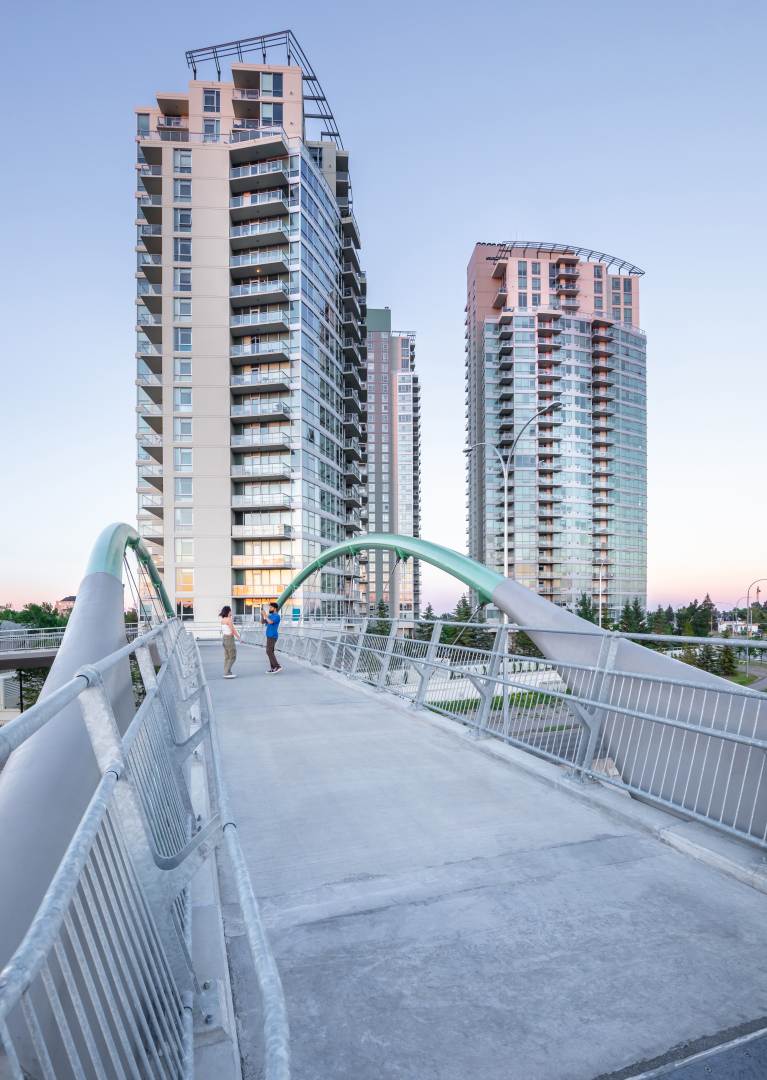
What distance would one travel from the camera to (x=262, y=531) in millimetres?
61781

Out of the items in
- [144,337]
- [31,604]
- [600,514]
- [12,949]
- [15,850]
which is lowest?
[31,604]

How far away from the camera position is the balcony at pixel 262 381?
207 ft

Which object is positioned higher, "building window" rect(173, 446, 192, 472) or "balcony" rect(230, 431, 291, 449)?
"balcony" rect(230, 431, 291, 449)

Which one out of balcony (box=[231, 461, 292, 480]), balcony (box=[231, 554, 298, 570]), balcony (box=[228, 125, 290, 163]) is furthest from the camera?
balcony (box=[228, 125, 290, 163])

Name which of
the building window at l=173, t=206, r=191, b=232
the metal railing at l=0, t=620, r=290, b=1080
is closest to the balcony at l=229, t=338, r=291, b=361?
the building window at l=173, t=206, r=191, b=232

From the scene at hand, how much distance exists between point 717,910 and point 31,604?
324 ft

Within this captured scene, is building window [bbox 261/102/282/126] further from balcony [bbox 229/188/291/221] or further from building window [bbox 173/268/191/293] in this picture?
building window [bbox 173/268/191/293]

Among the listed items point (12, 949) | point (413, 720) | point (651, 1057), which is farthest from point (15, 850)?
point (413, 720)

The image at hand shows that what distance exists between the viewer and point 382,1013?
3.07 m

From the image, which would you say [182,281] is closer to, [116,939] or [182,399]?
[182,399]

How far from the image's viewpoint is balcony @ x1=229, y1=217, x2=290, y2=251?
63.4 metres

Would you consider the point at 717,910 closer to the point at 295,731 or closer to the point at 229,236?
the point at 295,731

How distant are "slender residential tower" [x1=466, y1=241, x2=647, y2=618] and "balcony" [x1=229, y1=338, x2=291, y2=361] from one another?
44347 millimetres

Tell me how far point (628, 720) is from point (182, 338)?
63.6m
